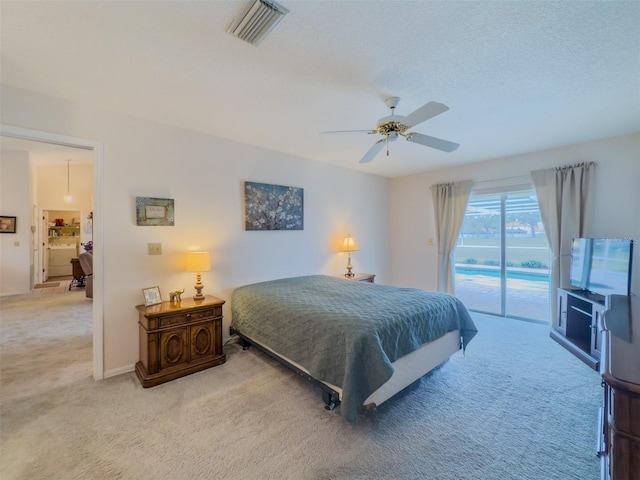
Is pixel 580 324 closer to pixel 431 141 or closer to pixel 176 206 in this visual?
pixel 431 141

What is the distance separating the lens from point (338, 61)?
1.85m

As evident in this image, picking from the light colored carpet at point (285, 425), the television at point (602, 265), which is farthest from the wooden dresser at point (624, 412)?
the television at point (602, 265)

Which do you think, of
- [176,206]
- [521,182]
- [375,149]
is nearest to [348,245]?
[375,149]

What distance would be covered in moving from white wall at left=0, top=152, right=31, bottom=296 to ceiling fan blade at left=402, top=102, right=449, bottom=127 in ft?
27.0

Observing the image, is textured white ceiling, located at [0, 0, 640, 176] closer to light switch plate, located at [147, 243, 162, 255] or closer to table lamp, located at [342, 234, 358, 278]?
light switch plate, located at [147, 243, 162, 255]

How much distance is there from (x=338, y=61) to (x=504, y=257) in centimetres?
406

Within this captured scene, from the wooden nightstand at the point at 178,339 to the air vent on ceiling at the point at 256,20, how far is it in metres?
2.28

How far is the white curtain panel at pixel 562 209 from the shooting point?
11.5 ft

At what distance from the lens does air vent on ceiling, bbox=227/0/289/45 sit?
1.39 m

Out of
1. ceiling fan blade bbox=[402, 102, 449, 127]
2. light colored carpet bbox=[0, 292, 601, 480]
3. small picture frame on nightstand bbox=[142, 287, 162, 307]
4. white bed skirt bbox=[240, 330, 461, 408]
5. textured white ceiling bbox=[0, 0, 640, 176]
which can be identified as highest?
textured white ceiling bbox=[0, 0, 640, 176]

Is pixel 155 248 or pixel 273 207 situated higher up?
pixel 273 207

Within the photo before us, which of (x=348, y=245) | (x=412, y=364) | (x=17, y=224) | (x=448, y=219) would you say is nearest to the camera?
(x=412, y=364)

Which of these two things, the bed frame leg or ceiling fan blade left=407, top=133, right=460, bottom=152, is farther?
ceiling fan blade left=407, top=133, right=460, bottom=152

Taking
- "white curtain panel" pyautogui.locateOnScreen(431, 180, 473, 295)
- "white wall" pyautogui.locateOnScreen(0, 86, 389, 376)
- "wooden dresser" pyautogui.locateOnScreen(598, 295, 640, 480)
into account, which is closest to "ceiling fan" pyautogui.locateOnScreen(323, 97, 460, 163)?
"wooden dresser" pyautogui.locateOnScreen(598, 295, 640, 480)
